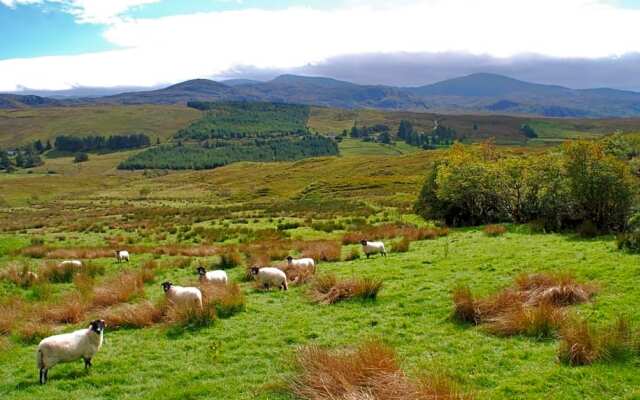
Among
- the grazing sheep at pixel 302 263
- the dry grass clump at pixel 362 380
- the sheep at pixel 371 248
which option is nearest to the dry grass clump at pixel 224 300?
the grazing sheep at pixel 302 263

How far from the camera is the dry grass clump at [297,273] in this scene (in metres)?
18.4

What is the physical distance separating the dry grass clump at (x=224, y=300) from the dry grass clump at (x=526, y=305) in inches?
244

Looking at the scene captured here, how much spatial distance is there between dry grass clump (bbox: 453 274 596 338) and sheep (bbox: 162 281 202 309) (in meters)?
7.19

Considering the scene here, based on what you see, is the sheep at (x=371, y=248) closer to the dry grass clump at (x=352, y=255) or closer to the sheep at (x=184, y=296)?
the dry grass clump at (x=352, y=255)

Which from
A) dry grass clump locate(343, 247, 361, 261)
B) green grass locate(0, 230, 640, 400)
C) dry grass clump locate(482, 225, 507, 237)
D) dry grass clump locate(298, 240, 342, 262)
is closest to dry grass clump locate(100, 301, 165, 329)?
green grass locate(0, 230, 640, 400)

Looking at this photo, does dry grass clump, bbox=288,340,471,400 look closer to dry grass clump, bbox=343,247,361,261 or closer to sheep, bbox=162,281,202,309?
sheep, bbox=162,281,202,309

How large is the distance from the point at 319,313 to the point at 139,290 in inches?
274

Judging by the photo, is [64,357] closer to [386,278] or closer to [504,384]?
[504,384]

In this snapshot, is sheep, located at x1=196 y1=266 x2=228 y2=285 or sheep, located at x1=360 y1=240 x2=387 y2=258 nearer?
sheep, located at x1=196 y1=266 x2=228 y2=285

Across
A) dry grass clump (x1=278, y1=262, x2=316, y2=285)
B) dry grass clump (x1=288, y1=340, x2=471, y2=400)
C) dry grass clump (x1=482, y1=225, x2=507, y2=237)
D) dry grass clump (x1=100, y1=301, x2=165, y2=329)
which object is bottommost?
dry grass clump (x1=482, y1=225, x2=507, y2=237)

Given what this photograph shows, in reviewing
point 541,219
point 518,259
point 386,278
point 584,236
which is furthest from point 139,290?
point 541,219

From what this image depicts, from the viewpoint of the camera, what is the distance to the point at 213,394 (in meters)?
9.38

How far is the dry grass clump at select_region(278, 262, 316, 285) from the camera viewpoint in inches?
725

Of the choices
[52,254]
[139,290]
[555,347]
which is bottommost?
[52,254]
